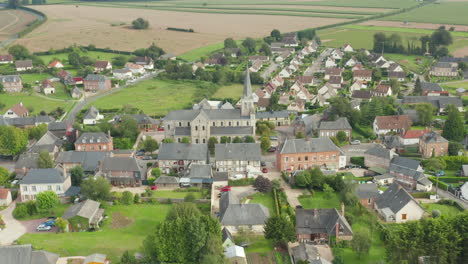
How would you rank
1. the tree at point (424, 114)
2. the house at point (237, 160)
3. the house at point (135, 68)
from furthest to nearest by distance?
1. the house at point (135, 68)
2. the tree at point (424, 114)
3. the house at point (237, 160)

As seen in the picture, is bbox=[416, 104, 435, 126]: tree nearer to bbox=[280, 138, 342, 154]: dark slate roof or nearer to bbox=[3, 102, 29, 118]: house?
bbox=[280, 138, 342, 154]: dark slate roof

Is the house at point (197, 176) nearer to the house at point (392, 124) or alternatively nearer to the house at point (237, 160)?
the house at point (237, 160)

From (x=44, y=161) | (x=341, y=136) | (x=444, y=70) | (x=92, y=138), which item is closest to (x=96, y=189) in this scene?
(x=44, y=161)

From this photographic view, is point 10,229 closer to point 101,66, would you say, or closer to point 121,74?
point 121,74

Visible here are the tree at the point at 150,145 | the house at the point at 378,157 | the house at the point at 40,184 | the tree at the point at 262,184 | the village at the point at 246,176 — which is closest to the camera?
the village at the point at 246,176

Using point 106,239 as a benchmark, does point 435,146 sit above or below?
above

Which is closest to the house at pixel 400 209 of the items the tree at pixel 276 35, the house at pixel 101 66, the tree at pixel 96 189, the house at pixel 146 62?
the tree at pixel 96 189
